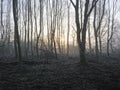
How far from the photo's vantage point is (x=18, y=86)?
979 centimetres

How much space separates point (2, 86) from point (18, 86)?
2.54 feet

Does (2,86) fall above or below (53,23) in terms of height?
below

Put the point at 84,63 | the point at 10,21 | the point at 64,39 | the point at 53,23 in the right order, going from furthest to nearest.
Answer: the point at 64,39 < the point at 10,21 < the point at 53,23 < the point at 84,63

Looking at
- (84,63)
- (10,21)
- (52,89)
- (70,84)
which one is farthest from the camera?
(10,21)

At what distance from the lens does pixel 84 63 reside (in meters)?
16.1

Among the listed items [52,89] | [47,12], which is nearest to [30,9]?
[47,12]

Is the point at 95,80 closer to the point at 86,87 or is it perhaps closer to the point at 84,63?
the point at 86,87

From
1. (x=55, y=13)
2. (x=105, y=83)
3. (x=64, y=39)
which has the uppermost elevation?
(x=55, y=13)

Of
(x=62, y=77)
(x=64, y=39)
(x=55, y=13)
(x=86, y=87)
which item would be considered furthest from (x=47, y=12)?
(x=86, y=87)

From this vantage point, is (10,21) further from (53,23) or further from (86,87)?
(86,87)

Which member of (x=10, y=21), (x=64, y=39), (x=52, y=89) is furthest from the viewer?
(x=64, y=39)

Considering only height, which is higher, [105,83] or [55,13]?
[55,13]

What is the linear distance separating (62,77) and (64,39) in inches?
1696

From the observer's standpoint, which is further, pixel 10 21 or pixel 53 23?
pixel 10 21
